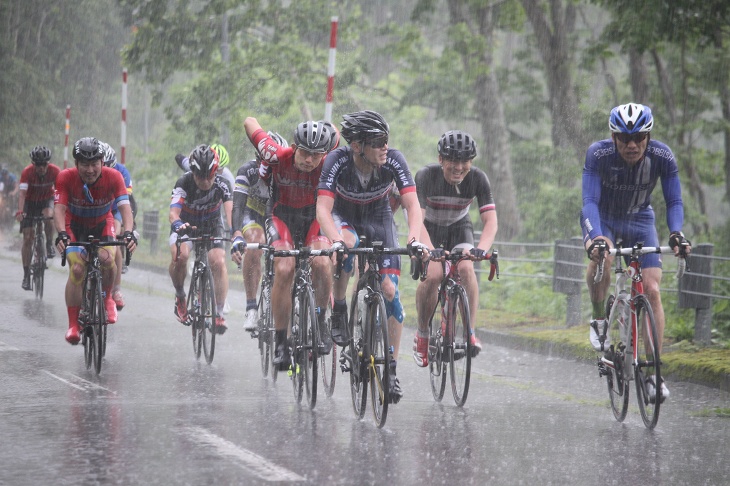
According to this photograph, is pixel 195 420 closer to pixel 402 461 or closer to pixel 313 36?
pixel 402 461

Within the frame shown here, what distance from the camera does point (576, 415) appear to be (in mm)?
8211

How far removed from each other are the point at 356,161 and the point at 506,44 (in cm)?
4016

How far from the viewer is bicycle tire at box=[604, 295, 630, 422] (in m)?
7.76

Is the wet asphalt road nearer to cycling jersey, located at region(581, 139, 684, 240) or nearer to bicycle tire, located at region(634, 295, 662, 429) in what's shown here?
bicycle tire, located at region(634, 295, 662, 429)

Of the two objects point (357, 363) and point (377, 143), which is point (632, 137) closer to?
point (377, 143)

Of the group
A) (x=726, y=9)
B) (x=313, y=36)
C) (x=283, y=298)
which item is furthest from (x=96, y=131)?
(x=283, y=298)

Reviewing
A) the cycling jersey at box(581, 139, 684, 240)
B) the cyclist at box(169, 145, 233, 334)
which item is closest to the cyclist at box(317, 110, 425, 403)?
the cycling jersey at box(581, 139, 684, 240)

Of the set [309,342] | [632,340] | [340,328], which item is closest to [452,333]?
[340,328]

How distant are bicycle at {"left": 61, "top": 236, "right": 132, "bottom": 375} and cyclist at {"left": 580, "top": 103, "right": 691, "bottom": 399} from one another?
13.3 feet

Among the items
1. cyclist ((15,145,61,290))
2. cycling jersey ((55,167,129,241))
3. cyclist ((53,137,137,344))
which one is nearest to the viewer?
cyclist ((53,137,137,344))

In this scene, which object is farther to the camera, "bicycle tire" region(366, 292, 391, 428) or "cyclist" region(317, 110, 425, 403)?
"cyclist" region(317, 110, 425, 403)

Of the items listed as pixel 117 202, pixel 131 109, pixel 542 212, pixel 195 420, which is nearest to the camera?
pixel 195 420

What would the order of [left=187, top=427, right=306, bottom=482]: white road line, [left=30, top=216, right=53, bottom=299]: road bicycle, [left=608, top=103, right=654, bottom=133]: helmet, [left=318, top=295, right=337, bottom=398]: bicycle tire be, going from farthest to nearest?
[left=30, top=216, right=53, bottom=299]: road bicycle, [left=318, top=295, right=337, bottom=398]: bicycle tire, [left=608, top=103, right=654, bottom=133]: helmet, [left=187, top=427, right=306, bottom=482]: white road line

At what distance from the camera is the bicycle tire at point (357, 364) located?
7.63m
